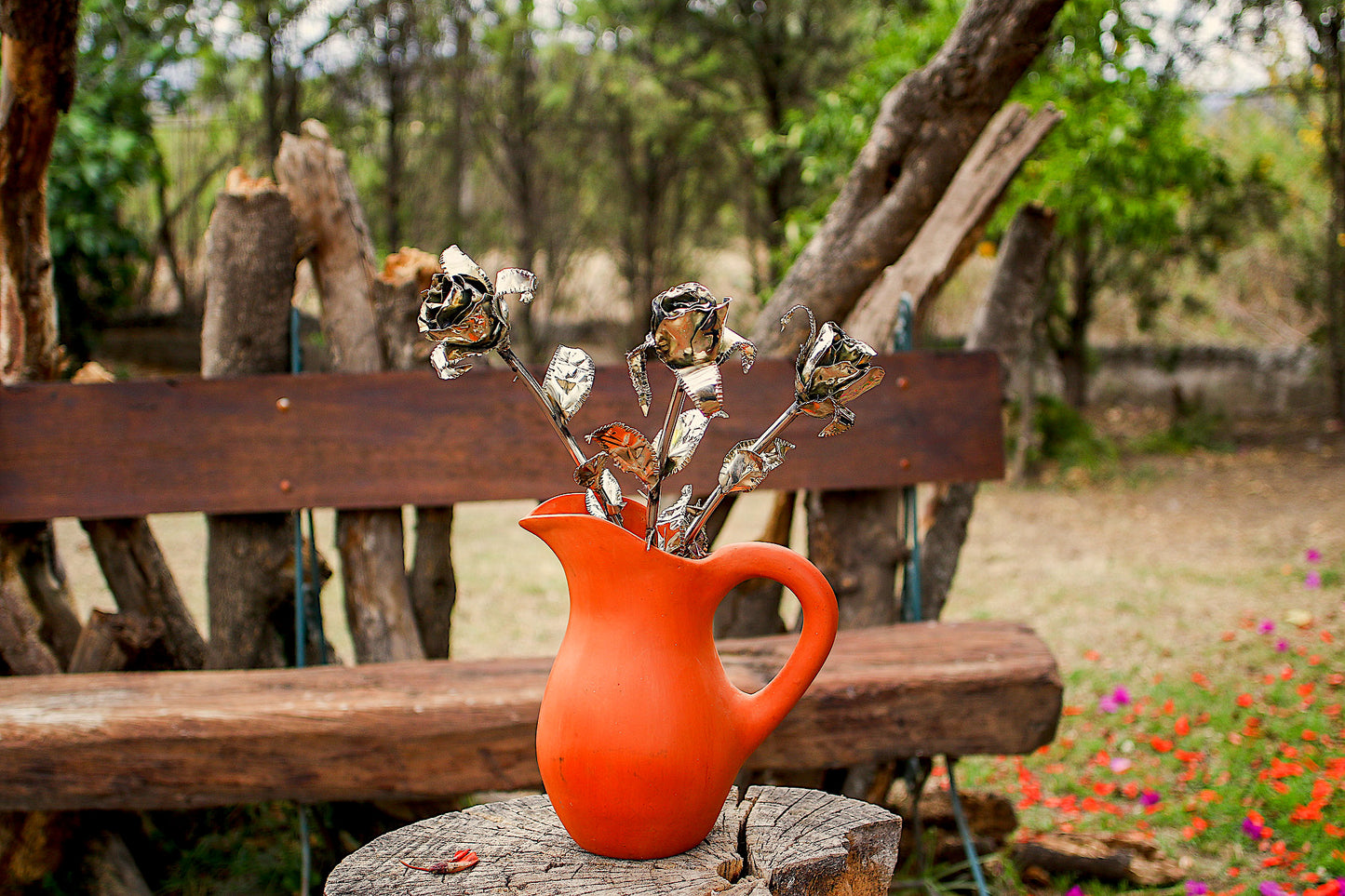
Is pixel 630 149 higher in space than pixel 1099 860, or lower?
higher

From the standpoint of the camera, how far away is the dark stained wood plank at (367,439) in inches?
89.0

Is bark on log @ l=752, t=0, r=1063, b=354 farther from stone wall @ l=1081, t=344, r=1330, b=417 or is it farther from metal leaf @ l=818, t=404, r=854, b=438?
stone wall @ l=1081, t=344, r=1330, b=417

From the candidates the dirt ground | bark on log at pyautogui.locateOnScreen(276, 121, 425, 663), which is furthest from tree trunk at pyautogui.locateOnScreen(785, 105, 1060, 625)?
the dirt ground

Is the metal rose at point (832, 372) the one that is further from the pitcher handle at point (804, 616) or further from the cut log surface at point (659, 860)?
the cut log surface at point (659, 860)

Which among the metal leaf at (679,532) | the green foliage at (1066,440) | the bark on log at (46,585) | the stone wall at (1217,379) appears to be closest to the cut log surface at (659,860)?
the metal leaf at (679,532)

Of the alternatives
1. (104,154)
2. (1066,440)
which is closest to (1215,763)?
(1066,440)

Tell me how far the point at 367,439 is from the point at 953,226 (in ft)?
5.30

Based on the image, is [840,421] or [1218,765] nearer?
[840,421]

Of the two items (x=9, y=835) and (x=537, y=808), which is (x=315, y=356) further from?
(x=537, y=808)

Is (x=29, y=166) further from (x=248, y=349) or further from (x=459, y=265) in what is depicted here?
(x=459, y=265)

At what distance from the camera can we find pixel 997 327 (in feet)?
8.71

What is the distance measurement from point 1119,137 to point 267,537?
389cm

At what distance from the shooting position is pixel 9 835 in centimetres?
213

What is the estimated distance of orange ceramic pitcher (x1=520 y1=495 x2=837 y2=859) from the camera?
108cm
